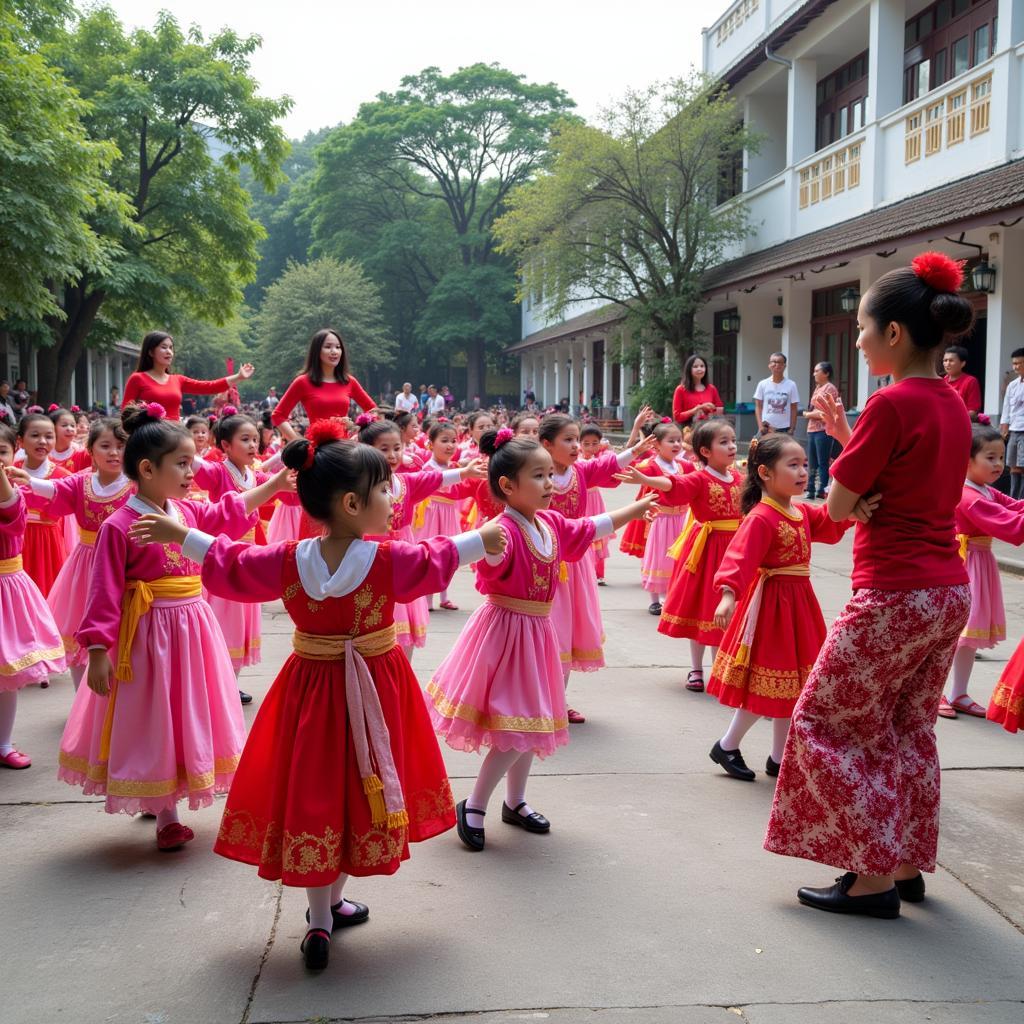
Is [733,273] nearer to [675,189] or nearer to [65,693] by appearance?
[675,189]

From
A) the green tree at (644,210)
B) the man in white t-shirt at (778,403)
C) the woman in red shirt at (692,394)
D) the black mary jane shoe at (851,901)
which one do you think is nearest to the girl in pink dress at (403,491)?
the black mary jane shoe at (851,901)

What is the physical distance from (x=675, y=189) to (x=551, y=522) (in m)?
19.8

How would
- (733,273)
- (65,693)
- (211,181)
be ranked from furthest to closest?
(211,181) < (733,273) < (65,693)

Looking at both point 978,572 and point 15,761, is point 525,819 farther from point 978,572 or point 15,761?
point 978,572

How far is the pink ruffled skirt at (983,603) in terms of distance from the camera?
228 inches

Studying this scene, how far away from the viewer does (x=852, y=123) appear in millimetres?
19922

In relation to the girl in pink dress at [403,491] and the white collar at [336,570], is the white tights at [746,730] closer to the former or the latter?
the girl in pink dress at [403,491]

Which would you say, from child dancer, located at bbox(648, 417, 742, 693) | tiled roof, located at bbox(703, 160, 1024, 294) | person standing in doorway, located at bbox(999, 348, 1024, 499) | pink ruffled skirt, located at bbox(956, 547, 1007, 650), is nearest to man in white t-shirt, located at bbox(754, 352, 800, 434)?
tiled roof, located at bbox(703, 160, 1024, 294)

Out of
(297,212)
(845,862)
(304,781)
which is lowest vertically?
(845,862)

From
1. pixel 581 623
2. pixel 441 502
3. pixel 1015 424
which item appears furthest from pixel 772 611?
pixel 1015 424

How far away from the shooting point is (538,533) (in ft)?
13.4

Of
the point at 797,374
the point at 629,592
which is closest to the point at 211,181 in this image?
the point at 797,374

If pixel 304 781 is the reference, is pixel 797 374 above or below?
above

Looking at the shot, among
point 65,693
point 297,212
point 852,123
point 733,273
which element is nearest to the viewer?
point 65,693
